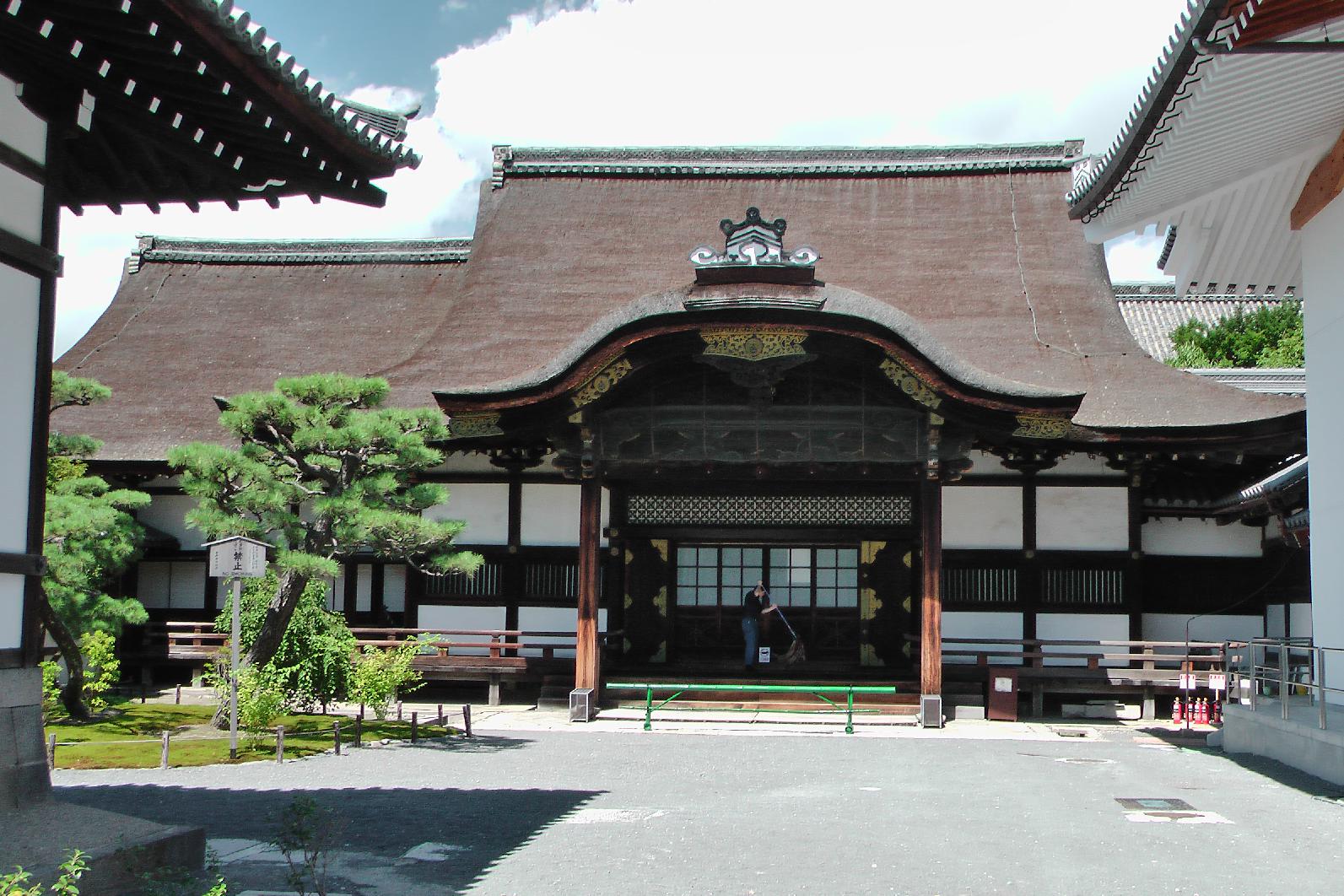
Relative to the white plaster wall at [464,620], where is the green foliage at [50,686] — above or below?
below

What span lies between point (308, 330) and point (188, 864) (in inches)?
644

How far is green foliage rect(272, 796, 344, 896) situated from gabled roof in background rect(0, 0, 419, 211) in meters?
3.77

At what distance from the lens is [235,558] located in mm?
12562

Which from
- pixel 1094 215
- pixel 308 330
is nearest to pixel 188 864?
pixel 1094 215

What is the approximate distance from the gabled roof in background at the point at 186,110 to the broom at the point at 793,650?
11.2 m

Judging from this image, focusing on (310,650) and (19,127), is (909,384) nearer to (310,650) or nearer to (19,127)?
(310,650)

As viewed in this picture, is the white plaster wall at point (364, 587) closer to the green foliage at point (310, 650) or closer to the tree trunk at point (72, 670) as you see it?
the green foliage at point (310, 650)

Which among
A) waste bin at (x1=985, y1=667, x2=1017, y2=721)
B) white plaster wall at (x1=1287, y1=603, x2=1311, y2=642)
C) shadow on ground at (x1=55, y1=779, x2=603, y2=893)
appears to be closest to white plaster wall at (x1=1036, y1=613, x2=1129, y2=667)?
waste bin at (x1=985, y1=667, x2=1017, y2=721)

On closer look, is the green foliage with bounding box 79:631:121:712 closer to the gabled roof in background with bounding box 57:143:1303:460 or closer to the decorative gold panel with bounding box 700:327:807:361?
the gabled roof in background with bounding box 57:143:1303:460

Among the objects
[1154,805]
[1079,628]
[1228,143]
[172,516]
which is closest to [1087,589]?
[1079,628]

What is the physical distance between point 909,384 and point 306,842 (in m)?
10.0

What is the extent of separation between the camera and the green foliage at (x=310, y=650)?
14.5 m

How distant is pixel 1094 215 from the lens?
1241cm

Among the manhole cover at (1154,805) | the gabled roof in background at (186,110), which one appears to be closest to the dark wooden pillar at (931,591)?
the manhole cover at (1154,805)
